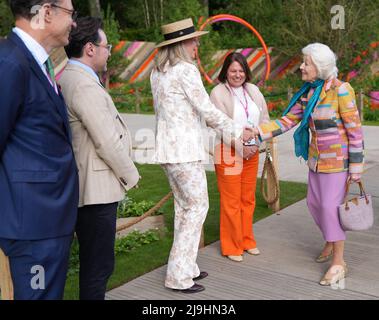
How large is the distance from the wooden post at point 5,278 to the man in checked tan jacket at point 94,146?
61cm

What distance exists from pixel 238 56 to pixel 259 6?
23142 mm

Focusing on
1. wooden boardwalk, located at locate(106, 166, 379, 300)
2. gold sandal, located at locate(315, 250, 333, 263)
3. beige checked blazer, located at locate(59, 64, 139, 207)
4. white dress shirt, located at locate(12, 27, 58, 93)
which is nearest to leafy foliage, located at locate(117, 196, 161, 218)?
wooden boardwalk, located at locate(106, 166, 379, 300)

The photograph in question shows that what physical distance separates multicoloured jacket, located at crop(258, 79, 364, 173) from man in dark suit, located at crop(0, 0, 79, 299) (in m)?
2.19

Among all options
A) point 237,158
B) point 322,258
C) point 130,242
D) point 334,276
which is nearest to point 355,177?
point 334,276

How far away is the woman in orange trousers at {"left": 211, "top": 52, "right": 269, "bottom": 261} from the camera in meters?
4.69

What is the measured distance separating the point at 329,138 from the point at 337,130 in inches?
3.2

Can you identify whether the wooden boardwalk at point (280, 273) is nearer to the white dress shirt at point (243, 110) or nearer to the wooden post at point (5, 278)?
the white dress shirt at point (243, 110)

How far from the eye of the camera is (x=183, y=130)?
395 centimetres

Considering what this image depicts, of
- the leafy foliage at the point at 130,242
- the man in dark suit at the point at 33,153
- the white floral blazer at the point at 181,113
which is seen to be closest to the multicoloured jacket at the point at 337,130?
the white floral blazer at the point at 181,113

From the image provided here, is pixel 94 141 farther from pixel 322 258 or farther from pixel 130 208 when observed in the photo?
pixel 130 208

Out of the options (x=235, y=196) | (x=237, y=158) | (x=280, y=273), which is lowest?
(x=280, y=273)

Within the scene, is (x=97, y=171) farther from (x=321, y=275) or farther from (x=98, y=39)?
(x=321, y=275)

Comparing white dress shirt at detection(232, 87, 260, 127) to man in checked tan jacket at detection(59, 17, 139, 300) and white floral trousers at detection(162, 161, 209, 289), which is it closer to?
white floral trousers at detection(162, 161, 209, 289)

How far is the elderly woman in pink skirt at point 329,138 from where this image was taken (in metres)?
4.09
